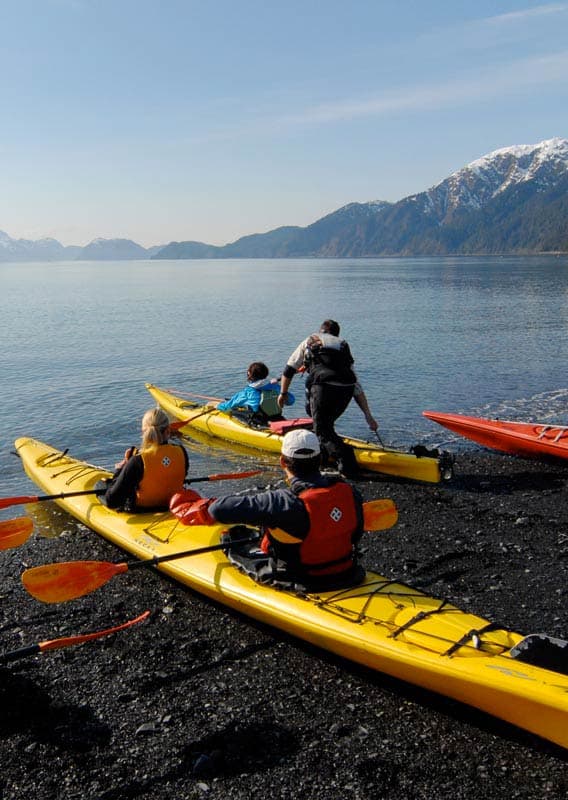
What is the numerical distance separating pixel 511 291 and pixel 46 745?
6523cm

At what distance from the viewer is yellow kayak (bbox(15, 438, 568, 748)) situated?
4.87 meters

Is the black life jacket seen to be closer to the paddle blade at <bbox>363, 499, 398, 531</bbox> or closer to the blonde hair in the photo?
the blonde hair

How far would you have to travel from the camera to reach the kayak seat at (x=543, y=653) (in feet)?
16.6

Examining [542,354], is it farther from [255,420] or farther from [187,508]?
[187,508]

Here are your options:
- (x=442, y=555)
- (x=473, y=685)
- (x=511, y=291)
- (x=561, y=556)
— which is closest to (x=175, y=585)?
(x=442, y=555)

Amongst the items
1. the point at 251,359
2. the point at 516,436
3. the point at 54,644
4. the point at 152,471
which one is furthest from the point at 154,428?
the point at 251,359

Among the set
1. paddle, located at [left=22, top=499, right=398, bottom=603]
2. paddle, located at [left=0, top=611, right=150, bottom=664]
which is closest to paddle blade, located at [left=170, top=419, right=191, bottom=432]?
paddle, located at [left=22, top=499, right=398, bottom=603]

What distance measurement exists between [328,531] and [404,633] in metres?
1.12

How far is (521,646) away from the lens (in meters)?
5.28

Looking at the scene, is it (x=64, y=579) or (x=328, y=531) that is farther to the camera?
(x=64, y=579)

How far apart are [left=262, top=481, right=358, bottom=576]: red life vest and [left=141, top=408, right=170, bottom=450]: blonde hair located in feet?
8.70

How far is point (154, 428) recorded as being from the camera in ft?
26.5

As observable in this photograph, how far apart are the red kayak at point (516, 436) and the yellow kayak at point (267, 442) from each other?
232 cm

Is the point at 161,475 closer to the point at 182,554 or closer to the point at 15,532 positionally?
the point at 182,554
